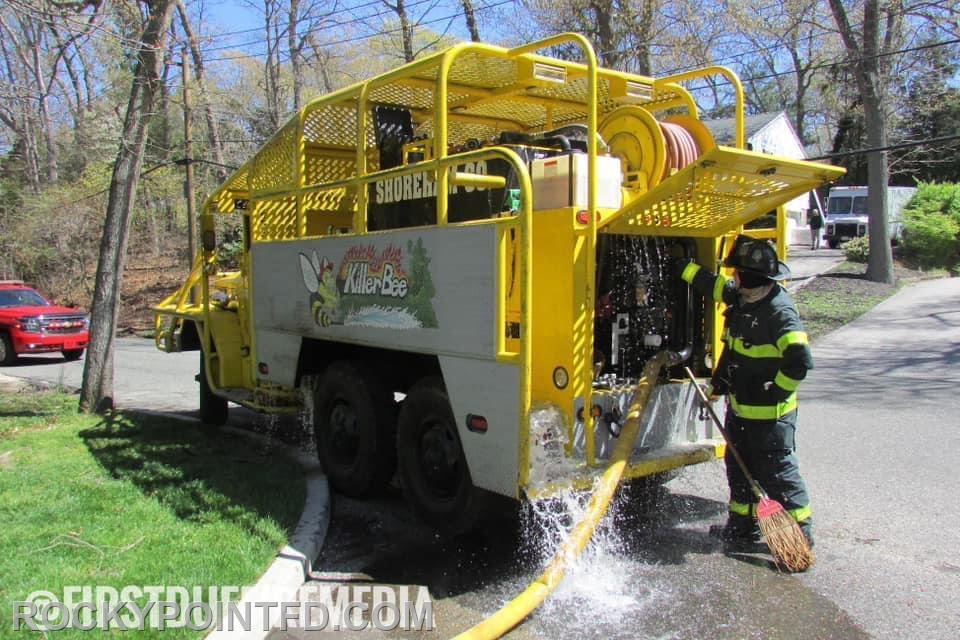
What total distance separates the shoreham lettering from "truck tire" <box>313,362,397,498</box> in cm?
125

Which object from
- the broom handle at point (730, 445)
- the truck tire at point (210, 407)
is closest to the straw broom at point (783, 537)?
the broom handle at point (730, 445)

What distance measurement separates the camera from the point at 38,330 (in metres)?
15.4

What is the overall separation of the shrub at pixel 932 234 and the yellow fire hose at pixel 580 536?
2182cm

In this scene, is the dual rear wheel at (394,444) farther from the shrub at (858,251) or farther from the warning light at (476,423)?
the shrub at (858,251)

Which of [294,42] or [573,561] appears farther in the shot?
[294,42]

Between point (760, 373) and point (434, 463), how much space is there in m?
2.03

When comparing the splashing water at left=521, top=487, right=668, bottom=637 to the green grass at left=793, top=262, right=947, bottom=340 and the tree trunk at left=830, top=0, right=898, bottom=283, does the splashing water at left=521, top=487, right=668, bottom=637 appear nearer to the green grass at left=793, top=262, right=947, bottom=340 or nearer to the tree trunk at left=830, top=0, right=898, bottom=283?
the green grass at left=793, top=262, right=947, bottom=340

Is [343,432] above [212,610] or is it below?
above

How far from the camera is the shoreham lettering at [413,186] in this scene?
15.9 ft

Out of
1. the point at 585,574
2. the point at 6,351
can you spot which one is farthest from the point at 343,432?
the point at 6,351

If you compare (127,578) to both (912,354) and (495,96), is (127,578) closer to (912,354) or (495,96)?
(495,96)

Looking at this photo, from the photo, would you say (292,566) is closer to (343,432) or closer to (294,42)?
(343,432)

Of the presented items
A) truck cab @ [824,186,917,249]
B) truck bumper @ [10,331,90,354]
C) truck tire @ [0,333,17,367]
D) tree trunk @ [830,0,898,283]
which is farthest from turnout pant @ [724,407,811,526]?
truck cab @ [824,186,917,249]

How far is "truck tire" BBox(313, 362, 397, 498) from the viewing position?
17.6 feet
